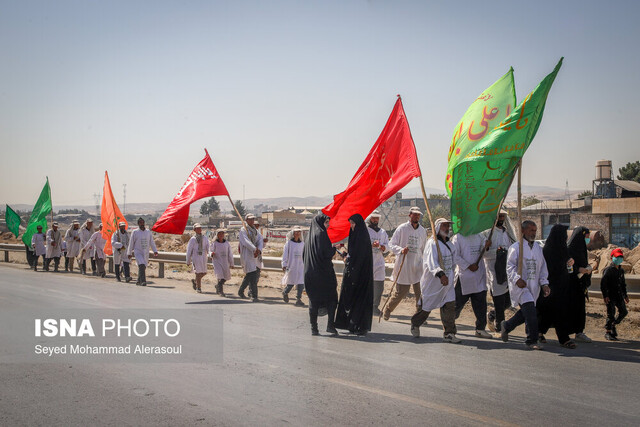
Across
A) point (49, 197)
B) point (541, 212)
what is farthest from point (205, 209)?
point (49, 197)

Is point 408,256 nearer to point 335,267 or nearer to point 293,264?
point 293,264

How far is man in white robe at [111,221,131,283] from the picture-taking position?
675 inches

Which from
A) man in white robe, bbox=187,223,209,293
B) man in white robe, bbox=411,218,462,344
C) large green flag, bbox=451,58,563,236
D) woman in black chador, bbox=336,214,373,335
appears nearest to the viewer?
large green flag, bbox=451,58,563,236

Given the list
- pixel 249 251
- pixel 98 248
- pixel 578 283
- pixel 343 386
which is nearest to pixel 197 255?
pixel 249 251

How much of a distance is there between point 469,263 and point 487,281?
605mm

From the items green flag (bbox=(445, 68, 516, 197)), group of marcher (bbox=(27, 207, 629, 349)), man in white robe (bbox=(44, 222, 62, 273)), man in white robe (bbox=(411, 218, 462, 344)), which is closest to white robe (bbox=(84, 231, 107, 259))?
man in white robe (bbox=(44, 222, 62, 273))

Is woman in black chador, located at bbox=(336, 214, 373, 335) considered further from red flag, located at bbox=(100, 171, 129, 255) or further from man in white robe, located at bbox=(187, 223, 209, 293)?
red flag, located at bbox=(100, 171, 129, 255)

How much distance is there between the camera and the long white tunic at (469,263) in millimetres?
8711

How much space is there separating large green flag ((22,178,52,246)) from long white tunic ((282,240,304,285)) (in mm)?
12150

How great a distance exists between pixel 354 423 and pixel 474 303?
458 centimetres

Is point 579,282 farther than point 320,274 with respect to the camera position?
No

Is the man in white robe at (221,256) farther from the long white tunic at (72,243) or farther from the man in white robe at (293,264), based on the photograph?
the long white tunic at (72,243)

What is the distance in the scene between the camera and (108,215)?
18344mm

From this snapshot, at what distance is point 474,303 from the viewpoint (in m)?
8.81
